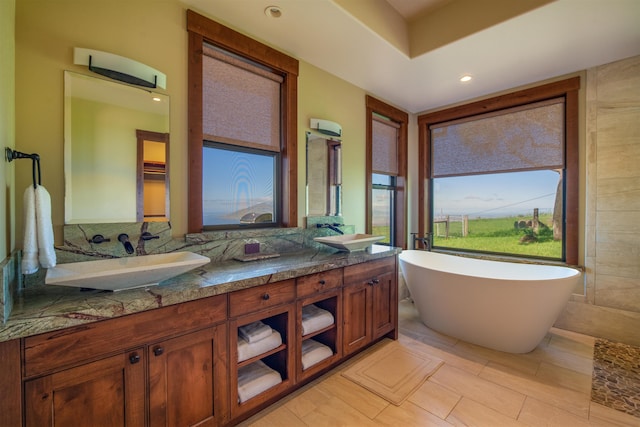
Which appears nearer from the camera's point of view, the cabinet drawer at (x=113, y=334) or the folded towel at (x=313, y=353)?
the cabinet drawer at (x=113, y=334)

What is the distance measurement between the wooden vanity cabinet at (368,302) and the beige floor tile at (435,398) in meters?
0.54

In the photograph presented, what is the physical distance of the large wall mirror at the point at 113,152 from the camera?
5.12 feet

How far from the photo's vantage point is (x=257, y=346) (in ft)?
5.53

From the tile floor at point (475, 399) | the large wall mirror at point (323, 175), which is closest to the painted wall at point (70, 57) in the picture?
the large wall mirror at point (323, 175)

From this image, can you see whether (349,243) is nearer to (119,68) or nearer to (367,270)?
(367,270)

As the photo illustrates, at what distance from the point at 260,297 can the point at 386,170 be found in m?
2.67

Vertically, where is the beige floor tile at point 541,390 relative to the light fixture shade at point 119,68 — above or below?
below

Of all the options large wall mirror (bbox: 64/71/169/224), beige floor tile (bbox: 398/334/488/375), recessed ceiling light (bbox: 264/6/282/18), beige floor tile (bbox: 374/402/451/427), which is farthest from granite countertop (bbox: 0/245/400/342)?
recessed ceiling light (bbox: 264/6/282/18)

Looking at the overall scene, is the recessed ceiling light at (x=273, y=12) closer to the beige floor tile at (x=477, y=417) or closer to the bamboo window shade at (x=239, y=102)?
the bamboo window shade at (x=239, y=102)

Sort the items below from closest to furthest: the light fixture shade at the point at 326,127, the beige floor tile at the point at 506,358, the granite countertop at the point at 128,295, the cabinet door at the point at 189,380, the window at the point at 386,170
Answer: the granite countertop at the point at 128,295, the cabinet door at the point at 189,380, the beige floor tile at the point at 506,358, the light fixture shade at the point at 326,127, the window at the point at 386,170

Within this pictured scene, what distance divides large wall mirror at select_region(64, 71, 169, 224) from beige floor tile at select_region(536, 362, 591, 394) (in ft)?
10.1

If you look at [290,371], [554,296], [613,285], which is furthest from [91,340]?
[613,285]

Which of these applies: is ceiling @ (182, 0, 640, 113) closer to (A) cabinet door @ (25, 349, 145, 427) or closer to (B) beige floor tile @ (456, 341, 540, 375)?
(A) cabinet door @ (25, 349, 145, 427)

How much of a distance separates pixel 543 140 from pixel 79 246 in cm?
433
